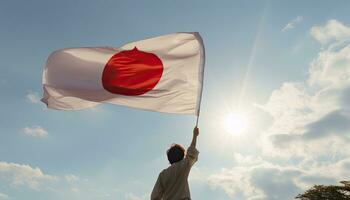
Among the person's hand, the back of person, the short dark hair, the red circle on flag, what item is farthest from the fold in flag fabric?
the back of person

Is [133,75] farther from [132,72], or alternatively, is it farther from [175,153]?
[175,153]

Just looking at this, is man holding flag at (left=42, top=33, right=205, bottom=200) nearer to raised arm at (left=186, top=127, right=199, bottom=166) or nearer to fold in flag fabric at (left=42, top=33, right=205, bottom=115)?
fold in flag fabric at (left=42, top=33, right=205, bottom=115)

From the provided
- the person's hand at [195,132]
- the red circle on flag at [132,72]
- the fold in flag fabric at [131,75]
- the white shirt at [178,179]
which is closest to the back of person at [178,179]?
the white shirt at [178,179]

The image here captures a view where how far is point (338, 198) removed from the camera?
1606 inches

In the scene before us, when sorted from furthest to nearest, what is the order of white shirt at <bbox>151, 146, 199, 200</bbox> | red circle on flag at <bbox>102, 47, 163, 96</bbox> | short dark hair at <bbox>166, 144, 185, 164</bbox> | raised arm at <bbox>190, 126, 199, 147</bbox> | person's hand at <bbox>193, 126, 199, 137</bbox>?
red circle on flag at <bbox>102, 47, 163, 96</bbox> → person's hand at <bbox>193, 126, 199, 137</bbox> → raised arm at <bbox>190, 126, 199, 147</bbox> → short dark hair at <bbox>166, 144, 185, 164</bbox> → white shirt at <bbox>151, 146, 199, 200</bbox>

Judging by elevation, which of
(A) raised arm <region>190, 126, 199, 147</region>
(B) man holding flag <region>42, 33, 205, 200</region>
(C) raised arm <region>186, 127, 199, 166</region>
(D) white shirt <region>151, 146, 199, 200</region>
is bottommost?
(D) white shirt <region>151, 146, 199, 200</region>

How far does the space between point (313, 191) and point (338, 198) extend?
2.48 m

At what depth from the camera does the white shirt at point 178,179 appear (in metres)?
6.31

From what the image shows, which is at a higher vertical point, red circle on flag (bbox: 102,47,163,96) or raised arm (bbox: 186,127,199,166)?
red circle on flag (bbox: 102,47,163,96)

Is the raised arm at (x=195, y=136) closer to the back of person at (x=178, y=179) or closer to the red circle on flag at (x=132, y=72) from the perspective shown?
the back of person at (x=178, y=179)

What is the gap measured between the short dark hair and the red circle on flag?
2.59 meters

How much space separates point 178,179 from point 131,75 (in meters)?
3.60

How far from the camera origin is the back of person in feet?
20.7

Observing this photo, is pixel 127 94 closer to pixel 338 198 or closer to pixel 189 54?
pixel 189 54
